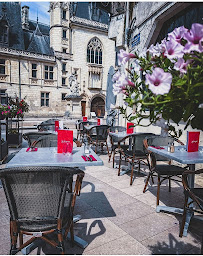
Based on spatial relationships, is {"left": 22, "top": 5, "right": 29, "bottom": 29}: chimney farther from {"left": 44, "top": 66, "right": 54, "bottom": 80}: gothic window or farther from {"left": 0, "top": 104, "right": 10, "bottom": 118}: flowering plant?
{"left": 0, "top": 104, "right": 10, "bottom": 118}: flowering plant

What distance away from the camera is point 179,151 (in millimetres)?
3369

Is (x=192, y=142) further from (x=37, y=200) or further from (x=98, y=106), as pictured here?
(x=98, y=106)

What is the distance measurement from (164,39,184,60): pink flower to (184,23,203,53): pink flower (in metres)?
0.04

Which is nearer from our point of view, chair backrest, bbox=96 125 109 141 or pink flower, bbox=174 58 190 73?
pink flower, bbox=174 58 190 73

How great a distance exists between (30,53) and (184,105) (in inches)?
1083

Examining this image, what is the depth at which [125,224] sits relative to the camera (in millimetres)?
2830

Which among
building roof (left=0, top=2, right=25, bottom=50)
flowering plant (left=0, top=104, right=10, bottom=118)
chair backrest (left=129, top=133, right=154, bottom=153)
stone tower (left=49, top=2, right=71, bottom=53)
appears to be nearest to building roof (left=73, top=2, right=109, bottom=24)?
stone tower (left=49, top=2, right=71, bottom=53)

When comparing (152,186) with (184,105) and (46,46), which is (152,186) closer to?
(184,105)

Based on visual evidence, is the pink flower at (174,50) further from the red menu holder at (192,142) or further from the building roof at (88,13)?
the building roof at (88,13)

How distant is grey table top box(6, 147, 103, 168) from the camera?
2505mm

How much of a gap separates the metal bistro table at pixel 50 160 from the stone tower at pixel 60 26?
26909 mm

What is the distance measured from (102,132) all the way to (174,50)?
6.32 metres

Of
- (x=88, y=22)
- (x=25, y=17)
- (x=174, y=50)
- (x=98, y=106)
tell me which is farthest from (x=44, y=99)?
(x=174, y=50)

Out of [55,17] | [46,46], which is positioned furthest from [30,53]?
[55,17]
